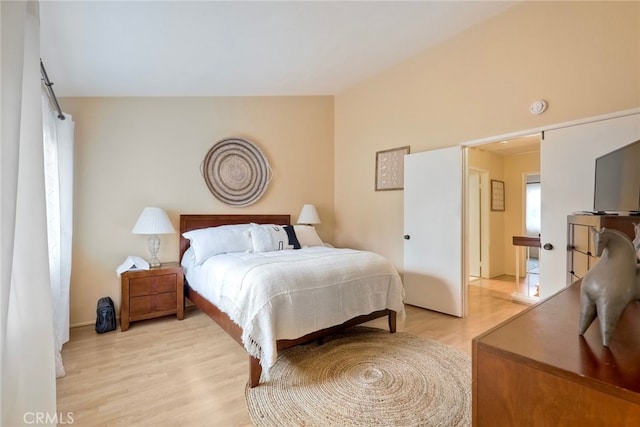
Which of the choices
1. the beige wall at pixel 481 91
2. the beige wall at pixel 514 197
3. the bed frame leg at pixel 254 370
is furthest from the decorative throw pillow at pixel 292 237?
the beige wall at pixel 514 197

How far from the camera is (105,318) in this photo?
288 cm

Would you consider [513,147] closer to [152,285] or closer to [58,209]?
[152,285]

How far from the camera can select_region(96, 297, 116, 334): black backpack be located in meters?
2.86

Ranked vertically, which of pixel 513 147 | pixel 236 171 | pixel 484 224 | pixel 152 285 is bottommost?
pixel 152 285

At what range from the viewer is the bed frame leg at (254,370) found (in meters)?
1.96

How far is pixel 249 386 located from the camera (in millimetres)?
1981

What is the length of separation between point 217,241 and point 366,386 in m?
2.03

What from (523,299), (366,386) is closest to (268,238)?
(366,386)

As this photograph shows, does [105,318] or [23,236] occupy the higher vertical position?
[23,236]

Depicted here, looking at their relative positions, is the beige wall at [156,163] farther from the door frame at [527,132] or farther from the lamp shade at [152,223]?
the door frame at [527,132]

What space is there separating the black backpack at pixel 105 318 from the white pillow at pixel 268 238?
1483mm

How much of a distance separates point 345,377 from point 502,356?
1.54 metres

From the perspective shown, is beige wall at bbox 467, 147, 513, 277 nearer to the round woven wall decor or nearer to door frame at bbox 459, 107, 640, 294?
door frame at bbox 459, 107, 640, 294

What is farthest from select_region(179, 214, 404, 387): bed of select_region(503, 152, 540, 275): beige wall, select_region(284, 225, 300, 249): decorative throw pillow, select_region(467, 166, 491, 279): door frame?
select_region(503, 152, 540, 275): beige wall
